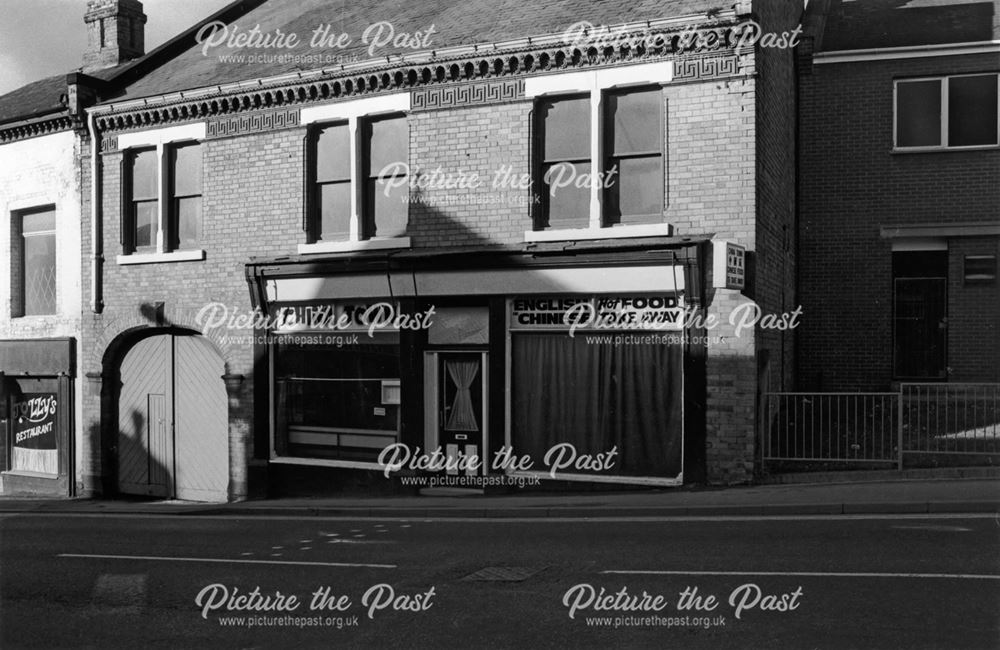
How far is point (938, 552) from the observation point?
9.17 metres

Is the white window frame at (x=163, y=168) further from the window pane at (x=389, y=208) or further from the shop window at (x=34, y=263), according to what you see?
the window pane at (x=389, y=208)

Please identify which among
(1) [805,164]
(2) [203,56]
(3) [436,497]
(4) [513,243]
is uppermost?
(2) [203,56]

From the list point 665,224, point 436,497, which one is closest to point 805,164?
point 665,224

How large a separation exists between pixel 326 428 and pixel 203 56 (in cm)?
929

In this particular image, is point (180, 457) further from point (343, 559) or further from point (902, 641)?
point (902, 641)

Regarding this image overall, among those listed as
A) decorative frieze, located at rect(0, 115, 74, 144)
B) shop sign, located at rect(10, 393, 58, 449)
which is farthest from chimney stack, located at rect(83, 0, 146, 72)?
shop sign, located at rect(10, 393, 58, 449)

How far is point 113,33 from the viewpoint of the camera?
2333 centimetres

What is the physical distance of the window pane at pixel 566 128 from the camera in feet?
50.1

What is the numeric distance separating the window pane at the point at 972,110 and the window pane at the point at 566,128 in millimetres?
8813

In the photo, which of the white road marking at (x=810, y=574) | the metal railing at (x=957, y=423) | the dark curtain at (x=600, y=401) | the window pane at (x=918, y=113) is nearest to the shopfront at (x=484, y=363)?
A: the dark curtain at (x=600, y=401)

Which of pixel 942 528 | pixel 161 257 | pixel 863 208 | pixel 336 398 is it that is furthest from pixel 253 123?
pixel 942 528

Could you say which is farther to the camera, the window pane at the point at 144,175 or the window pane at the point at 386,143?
the window pane at the point at 144,175

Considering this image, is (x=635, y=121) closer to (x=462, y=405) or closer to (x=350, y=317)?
(x=462, y=405)

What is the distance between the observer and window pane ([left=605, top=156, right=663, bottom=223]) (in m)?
14.8
